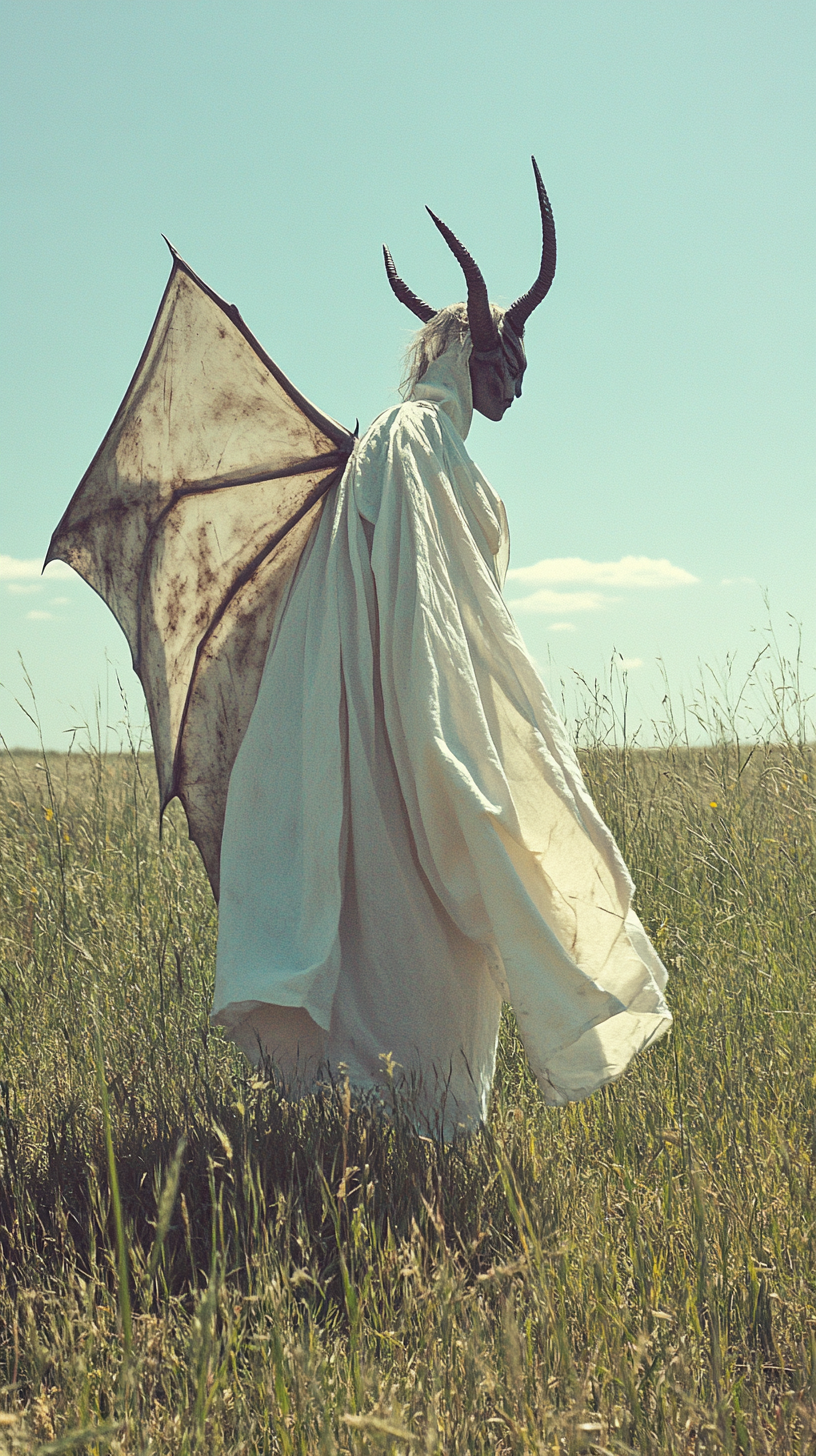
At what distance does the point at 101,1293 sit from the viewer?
1.97m

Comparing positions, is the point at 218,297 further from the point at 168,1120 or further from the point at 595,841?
the point at 168,1120

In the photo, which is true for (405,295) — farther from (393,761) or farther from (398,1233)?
(398,1233)

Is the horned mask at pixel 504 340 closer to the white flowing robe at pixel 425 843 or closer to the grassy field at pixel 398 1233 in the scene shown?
the white flowing robe at pixel 425 843

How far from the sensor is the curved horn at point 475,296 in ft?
9.39

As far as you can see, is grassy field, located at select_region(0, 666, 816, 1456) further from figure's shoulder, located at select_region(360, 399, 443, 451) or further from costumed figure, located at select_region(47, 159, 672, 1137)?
figure's shoulder, located at select_region(360, 399, 443, 451)

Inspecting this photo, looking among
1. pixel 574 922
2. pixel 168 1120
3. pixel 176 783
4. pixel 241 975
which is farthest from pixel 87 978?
pixel 574 922

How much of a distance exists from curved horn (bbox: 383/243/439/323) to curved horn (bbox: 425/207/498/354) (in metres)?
0.47

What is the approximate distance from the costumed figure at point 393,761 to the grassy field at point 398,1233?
240 mm

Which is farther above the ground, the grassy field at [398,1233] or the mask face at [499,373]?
the mask face at [499,373]

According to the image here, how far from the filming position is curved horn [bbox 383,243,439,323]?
11.2 ft

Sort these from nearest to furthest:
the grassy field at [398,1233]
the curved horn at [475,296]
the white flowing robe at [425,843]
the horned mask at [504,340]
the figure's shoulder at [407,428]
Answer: the grassy field at [398,1233] → the white flowing robe at [425,843] → the figure's shoulder at [407,428] → the curved horn at [475,296] → the horned mask at [504,340]

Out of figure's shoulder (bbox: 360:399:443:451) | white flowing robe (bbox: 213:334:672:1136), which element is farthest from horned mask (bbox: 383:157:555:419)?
white flowing robe (bbox: 213:334:672:1136)

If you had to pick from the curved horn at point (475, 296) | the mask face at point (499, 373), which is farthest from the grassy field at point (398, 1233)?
the curved horn at point (475, 296)

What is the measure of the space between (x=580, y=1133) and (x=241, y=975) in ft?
3.15
